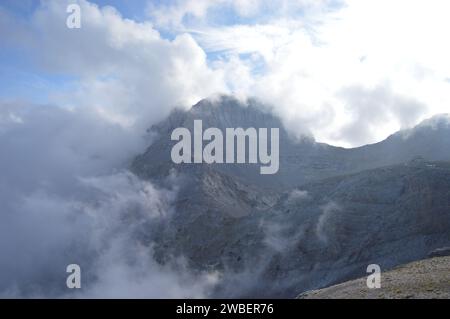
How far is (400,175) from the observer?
157 m

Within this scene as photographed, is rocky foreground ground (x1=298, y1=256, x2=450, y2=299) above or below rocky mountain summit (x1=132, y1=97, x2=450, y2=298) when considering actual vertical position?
below

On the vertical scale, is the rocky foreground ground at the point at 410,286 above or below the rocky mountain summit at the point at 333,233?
below

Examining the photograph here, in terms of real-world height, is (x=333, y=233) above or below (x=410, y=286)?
above

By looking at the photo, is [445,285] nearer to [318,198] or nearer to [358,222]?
[358,222]

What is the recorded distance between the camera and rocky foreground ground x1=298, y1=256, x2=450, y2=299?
43.5 meters

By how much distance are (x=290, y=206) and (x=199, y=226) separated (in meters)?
43.7

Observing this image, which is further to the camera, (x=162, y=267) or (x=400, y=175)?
(x=162, y=267)

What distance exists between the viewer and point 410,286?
156 feet

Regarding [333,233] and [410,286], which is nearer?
[410,286]

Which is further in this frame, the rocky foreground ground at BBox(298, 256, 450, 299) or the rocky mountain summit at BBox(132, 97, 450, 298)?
the rocky mountain summit at BBox(132, 97, 450, 298)

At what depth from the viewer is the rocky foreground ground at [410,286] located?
4353 centimetres

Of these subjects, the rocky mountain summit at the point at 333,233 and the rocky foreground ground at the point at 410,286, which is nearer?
the rocky foreground ground at the point at 410,286
